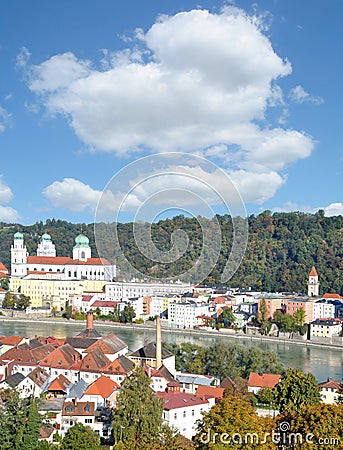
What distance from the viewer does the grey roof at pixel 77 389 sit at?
652 cm

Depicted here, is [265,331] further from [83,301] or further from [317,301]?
[83,301]

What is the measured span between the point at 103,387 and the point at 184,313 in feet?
31.1

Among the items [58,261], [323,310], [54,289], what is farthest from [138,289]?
[58,261]

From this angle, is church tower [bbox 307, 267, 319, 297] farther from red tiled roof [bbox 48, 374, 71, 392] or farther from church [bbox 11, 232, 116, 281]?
red tiled roof [bbox 48, 374, 71, 392]

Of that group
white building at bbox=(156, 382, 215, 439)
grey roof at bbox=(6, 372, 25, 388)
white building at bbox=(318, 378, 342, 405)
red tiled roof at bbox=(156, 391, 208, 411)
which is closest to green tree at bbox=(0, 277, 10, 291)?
grey roof at bbox=(6, 372, 25, 388)

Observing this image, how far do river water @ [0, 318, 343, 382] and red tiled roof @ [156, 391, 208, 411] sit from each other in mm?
3177

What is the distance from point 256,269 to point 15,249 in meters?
9.66

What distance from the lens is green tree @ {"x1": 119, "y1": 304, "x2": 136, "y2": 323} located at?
53.6 feet

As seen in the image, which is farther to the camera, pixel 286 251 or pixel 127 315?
pixel 286 251

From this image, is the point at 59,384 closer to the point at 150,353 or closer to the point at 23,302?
the point at 150,353

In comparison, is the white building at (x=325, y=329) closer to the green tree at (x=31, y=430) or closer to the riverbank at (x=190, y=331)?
the riverbank at (x=190, y=331)

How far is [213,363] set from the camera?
26.9 ft

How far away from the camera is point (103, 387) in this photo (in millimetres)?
6543

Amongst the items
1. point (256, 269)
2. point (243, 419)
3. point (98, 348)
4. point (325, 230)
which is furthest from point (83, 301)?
point (243, 419)
